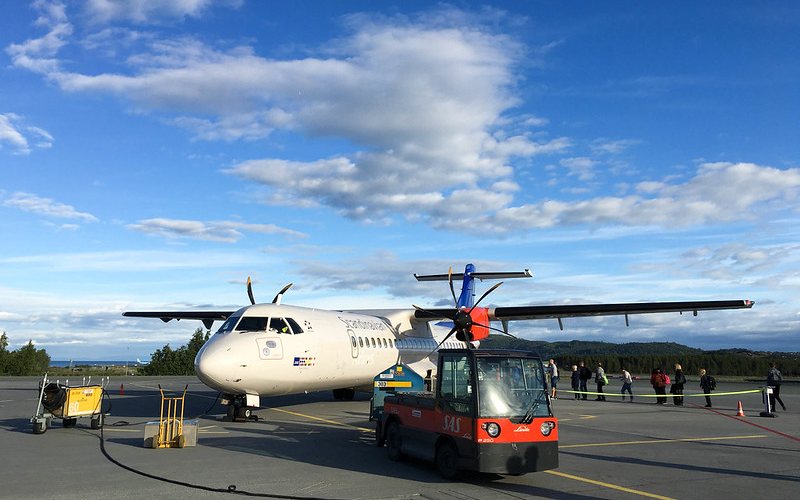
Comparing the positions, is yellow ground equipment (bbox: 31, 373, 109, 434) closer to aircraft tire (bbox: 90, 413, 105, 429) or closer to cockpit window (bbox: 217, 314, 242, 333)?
aircraft tire (bbox: 90, 413, 105, 429)

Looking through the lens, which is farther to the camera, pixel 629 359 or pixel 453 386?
pixel 629 359

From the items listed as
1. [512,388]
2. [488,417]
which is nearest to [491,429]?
[488,417]

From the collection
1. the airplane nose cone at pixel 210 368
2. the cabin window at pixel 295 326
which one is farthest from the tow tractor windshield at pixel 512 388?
the cabin window at pixel 295 326

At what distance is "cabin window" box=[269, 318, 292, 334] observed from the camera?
15983 millimetres

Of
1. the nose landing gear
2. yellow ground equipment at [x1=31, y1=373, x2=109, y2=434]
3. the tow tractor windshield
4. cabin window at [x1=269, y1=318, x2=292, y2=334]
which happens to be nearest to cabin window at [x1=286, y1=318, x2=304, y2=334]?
cabin window at [x1=269, y1=318, x2=292, y2=334]

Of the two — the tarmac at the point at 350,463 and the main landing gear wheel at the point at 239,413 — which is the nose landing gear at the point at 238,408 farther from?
the tarmac at the point at 350,463

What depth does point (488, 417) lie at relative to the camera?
8.53 metres

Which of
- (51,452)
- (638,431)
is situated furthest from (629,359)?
(51,452)

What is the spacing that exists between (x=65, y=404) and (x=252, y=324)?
14.9 feet

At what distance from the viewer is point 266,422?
52.5ft

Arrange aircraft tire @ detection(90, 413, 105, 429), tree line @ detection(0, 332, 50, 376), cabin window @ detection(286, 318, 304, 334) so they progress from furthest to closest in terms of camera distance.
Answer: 1. tree line @ detection(0, 332, 50, 376)
2. cabin window @ detection(286, 318, 304, 334)
3. aircraft tire @ detection(90, 413, 105, 429)

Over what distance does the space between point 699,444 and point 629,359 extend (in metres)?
55.8

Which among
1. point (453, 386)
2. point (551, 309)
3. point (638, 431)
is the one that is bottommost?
point (638, 431)

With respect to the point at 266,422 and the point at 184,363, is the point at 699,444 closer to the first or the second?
the point at 266,422
